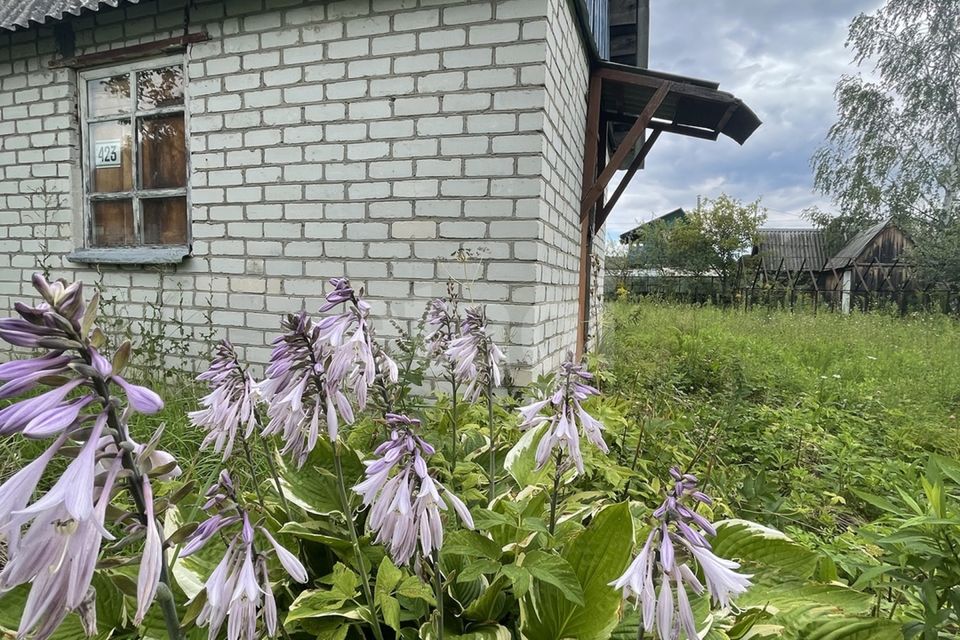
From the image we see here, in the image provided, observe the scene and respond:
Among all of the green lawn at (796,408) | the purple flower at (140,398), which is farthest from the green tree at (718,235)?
the purple flower at (140,398)

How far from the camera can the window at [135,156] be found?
436 centimetres

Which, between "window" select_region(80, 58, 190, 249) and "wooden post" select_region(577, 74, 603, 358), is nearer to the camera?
"window" select_region(80, 58, 190, 249)

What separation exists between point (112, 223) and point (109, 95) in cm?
115

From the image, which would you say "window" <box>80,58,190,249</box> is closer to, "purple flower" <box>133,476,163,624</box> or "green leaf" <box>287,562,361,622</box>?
"green leaf" <box>287,562,361,622</box>

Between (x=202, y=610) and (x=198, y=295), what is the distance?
162 inches

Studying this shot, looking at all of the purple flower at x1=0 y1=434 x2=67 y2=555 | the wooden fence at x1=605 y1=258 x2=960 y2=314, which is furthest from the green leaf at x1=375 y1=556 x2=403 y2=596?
the wooden fence at x1=605 y1=258 x2=960 y2=314

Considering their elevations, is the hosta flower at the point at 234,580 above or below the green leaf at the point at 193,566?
above

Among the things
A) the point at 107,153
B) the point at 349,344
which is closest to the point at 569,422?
the point at 349,344

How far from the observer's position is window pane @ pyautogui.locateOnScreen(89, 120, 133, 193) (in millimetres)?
4582

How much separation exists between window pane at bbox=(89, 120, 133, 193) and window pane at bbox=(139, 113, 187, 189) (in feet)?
0.56

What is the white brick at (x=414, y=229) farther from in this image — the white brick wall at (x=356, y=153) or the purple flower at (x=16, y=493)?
the purple flower at (x=16, y=493)

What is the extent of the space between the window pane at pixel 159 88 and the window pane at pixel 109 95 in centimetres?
18

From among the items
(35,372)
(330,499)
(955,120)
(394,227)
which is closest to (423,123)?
(394,227)

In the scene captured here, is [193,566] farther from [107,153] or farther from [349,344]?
[107,153]
